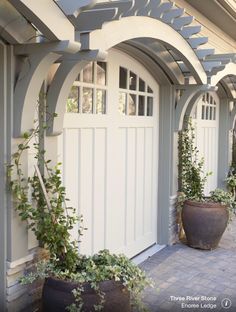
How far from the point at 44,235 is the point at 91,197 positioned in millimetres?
1233

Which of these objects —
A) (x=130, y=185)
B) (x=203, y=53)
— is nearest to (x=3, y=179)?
(x=130, y=185)

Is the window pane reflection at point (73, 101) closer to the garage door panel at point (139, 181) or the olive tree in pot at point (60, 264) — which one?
the olive tree in pot at point (60, 264)

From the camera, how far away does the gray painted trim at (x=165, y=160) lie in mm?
5414

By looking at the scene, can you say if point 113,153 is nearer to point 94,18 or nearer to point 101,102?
point 101,102

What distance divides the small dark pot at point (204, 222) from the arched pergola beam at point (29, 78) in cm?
308

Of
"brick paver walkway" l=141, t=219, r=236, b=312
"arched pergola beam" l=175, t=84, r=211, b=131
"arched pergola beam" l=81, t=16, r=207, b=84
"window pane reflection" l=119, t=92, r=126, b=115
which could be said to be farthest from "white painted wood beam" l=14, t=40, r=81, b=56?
"arched pergola beam" l=175, t=84, r=211, b=131

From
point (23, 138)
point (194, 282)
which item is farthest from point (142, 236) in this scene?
point (23, 138)

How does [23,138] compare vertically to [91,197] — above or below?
above

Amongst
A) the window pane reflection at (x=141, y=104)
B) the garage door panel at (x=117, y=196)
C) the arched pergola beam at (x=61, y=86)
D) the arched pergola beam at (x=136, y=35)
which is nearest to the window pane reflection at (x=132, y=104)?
the window pane reflection at (x=141, y=104)

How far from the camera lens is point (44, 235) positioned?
115 inches

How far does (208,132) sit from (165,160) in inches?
89.5

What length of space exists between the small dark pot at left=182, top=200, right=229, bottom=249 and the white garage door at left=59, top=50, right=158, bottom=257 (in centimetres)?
46

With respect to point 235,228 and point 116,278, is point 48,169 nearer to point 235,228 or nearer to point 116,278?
point 116,278

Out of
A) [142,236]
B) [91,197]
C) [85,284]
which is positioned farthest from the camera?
[142,236]
